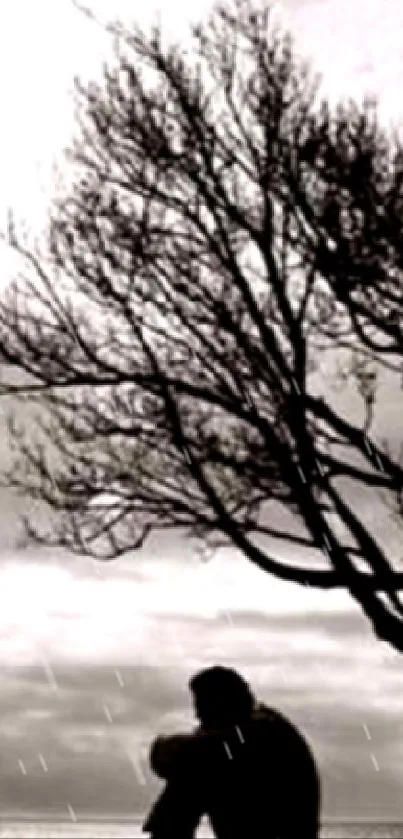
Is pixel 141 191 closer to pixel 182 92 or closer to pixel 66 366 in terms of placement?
pixel 182 92

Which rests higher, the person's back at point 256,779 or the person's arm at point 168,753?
the person's arm at point 168,753

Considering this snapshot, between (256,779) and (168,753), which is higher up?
(168,753)

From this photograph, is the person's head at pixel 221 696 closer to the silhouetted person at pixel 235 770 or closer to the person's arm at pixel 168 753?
the silhouetted person at pixel 235 770

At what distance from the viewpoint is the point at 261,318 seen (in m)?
10.6

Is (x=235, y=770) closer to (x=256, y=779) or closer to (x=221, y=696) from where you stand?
(x=256, y=779)

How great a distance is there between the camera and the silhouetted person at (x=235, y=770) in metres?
5.84

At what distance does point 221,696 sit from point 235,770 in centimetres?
33

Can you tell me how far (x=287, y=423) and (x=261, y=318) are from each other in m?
0.87

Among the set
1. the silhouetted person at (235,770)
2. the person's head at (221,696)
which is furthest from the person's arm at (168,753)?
the person's head at (221,696)

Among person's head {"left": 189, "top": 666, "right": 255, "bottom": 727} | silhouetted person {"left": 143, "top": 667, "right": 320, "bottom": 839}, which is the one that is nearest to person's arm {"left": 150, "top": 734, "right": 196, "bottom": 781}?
silhouetted person {"left": 143, "top": 667, "right": 320, "bottom": 839}

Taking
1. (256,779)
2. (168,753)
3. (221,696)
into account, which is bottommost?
(256,779)

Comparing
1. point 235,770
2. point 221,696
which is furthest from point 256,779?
point 221,696

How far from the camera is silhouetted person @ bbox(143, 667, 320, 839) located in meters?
5.84

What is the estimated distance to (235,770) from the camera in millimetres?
5898
